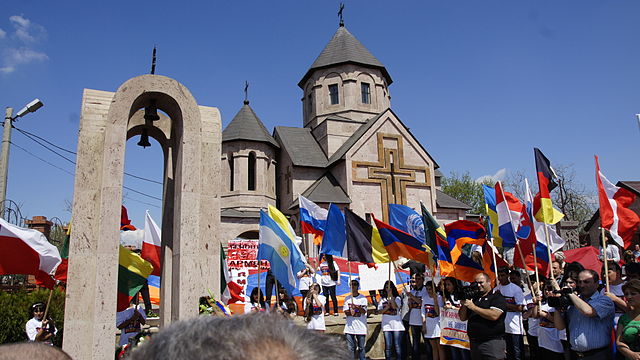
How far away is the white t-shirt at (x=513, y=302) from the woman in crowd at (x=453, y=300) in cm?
80

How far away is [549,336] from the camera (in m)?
7.46

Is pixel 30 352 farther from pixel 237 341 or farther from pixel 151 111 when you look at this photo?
pixel 151 111

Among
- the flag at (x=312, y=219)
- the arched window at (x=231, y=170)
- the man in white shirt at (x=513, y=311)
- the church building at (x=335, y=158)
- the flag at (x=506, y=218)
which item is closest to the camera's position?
the man in white shirt at (x=513, y=311)

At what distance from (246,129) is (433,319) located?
22963 mm

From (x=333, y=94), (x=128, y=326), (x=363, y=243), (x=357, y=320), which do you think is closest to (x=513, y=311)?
(x=357, y=320)

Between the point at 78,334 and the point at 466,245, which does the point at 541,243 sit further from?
the point at 78,334

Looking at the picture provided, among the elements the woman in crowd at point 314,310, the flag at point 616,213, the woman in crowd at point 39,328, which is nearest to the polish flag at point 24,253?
the woman in crowd at point 39,328

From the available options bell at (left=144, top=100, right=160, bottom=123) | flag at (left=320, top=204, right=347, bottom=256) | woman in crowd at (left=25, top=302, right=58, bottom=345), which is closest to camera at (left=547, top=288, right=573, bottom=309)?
flag at (left=320, top=204, right=347, bottom=256)

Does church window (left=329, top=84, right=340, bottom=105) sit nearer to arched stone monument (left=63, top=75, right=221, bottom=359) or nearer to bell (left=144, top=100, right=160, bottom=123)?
arched stone monument (left=63, top=75, right=221, bottom=359)

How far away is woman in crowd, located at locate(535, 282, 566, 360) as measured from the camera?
731cm

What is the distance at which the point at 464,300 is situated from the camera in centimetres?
693

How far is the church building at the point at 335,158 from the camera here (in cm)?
2711

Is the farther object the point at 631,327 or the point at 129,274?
the point at 129,274

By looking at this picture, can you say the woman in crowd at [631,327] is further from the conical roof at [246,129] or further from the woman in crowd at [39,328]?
the conical roof at [246,129]
